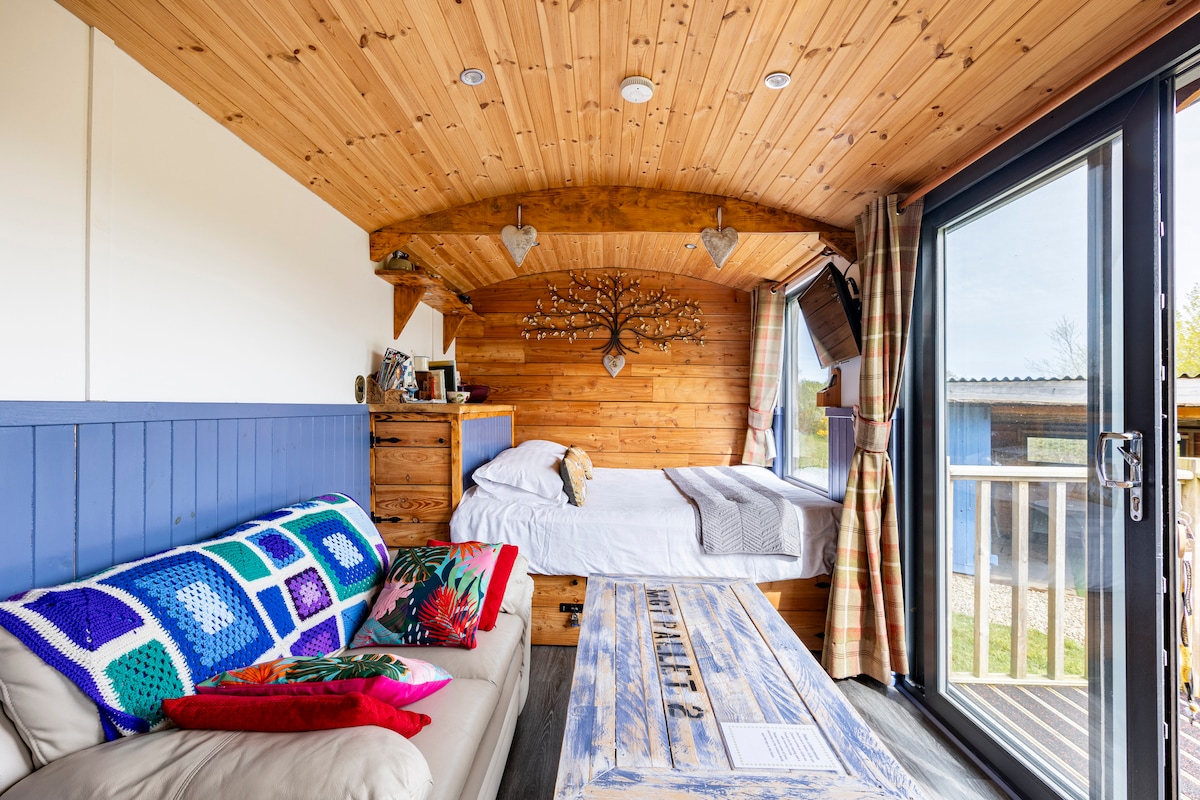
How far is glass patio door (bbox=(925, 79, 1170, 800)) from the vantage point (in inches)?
55.6

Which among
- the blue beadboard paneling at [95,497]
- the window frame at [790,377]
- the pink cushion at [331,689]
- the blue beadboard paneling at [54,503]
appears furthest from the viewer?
the window frame at [790,377]

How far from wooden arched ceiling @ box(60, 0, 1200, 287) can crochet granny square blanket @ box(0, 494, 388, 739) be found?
1325mm

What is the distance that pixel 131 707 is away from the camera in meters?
1.07

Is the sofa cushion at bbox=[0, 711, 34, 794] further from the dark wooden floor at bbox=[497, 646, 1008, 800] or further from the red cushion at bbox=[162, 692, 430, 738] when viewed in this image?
the dark wooden floor at bbox=[497, 646, 1008, 800]

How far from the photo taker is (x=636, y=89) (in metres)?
1.79

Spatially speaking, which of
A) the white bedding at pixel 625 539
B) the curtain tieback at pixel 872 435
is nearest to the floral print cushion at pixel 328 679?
the white bedding at pixel 625 539

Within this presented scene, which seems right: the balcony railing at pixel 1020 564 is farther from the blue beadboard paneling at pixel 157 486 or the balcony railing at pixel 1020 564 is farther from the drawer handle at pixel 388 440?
the blue beadboard paneling at pixel 157 486

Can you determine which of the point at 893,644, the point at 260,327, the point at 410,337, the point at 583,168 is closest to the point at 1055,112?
the point at 583,168

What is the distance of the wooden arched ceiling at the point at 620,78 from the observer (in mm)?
1403

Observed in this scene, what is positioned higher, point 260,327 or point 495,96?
point 495,96

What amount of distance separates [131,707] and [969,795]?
229cm

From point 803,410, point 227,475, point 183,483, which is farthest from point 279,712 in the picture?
point 803,410

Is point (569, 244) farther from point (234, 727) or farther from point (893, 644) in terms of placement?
point (234, 727)

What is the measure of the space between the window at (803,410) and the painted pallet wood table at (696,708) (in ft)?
6.48
